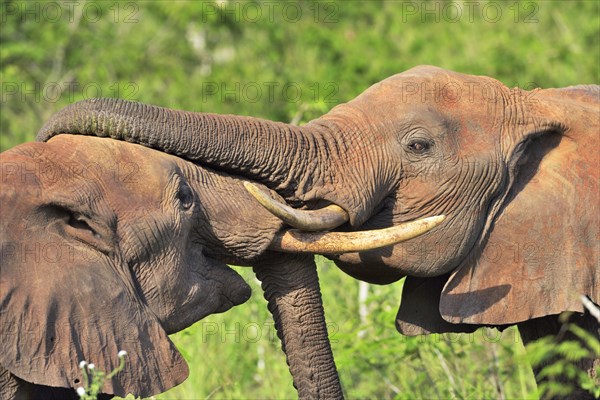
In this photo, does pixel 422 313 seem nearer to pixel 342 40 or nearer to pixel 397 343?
pixel 397 343

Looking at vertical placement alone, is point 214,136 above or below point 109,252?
above

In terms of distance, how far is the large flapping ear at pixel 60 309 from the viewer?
518cm

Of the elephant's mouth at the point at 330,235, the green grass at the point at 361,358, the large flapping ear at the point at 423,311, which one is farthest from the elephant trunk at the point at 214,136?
the green grass at the point at 361,358

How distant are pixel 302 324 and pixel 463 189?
2.89 ft

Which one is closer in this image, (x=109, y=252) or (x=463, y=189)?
(x=109, y=252)

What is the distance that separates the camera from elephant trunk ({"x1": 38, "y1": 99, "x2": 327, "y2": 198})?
559 centimetres

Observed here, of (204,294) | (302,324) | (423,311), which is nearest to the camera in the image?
(204,294)

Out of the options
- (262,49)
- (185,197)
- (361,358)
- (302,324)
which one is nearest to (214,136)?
(185,197)

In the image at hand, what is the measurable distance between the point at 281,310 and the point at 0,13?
7.85 metres

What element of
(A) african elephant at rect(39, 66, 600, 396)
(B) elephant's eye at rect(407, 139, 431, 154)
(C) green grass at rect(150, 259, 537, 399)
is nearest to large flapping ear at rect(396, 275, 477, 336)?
(A) african elephant at rect(39, 66, 600, 396)

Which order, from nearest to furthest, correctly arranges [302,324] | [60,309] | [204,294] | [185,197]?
1. [60,309]
2. [185,197]
3. [204,294]
4. [302,324]

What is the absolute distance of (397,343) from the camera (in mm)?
7641

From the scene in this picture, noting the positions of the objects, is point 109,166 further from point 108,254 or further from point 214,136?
point 214,136

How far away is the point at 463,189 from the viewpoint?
6.20m
